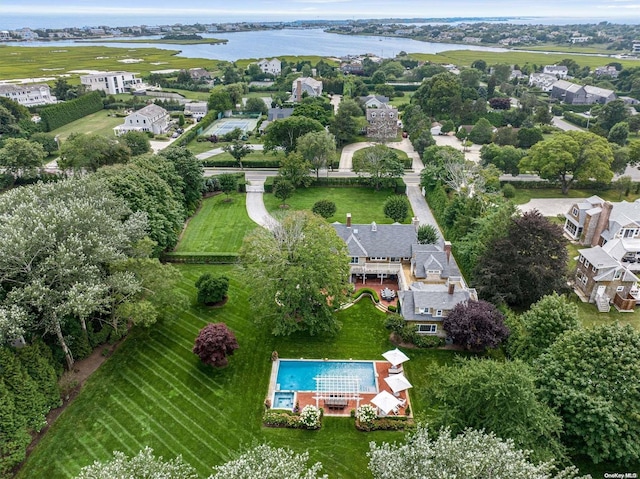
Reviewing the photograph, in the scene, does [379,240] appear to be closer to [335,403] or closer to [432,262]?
[432,262]

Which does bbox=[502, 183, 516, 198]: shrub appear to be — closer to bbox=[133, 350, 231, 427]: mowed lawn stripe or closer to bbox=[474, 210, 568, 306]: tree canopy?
bbox=[474, 210, 568, 306]: tree canopy

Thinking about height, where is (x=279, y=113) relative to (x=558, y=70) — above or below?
below

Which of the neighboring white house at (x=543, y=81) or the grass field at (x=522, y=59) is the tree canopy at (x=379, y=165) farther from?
the grass field at (x=522, y=59)

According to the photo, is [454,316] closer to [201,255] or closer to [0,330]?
[201,255]

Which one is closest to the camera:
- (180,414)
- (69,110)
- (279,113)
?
(180,414)

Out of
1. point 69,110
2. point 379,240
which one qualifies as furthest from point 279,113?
point 379,240

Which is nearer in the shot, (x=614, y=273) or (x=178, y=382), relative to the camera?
(x=178, y=382)

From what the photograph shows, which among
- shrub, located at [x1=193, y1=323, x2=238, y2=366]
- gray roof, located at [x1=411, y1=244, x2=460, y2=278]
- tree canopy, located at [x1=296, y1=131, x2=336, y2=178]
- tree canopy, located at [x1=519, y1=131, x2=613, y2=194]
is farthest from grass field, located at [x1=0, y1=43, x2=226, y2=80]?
shrub, located at [x1=193, y1=323, x2=238, y2=366]
